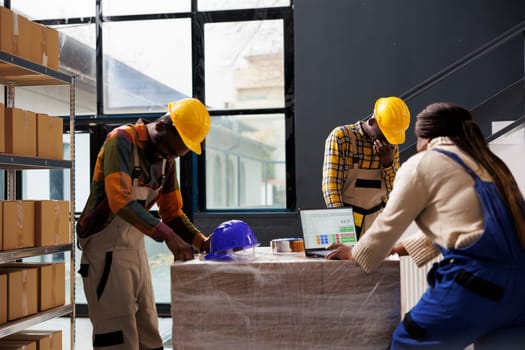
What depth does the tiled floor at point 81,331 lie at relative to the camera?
529cm

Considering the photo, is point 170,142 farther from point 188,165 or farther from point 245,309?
point 188,165

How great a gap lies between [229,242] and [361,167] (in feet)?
5.78

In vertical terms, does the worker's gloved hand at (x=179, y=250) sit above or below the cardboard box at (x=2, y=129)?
below

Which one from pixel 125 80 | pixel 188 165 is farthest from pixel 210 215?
pixel 125 80

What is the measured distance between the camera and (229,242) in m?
2.69

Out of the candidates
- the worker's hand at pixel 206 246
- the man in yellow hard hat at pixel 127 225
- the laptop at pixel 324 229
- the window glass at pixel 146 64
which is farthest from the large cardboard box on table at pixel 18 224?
the window glass at pixel 146 64

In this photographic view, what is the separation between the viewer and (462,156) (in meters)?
2.25

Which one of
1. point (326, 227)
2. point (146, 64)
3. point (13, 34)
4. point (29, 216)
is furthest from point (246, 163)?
point (326, 227)

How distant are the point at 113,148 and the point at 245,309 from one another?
0.96 m

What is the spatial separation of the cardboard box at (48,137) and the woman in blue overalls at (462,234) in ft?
7.66

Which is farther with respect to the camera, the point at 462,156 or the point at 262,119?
the point at 262,119

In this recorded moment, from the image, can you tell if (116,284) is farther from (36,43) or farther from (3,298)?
(36,43)

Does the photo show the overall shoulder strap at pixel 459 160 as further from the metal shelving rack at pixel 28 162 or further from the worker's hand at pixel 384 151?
the metal shelving rack at pixel 28 162

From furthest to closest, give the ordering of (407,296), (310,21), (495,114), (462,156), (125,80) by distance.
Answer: (125,80)
(310,21)
(495,114)
(407,296)
(462,156)
